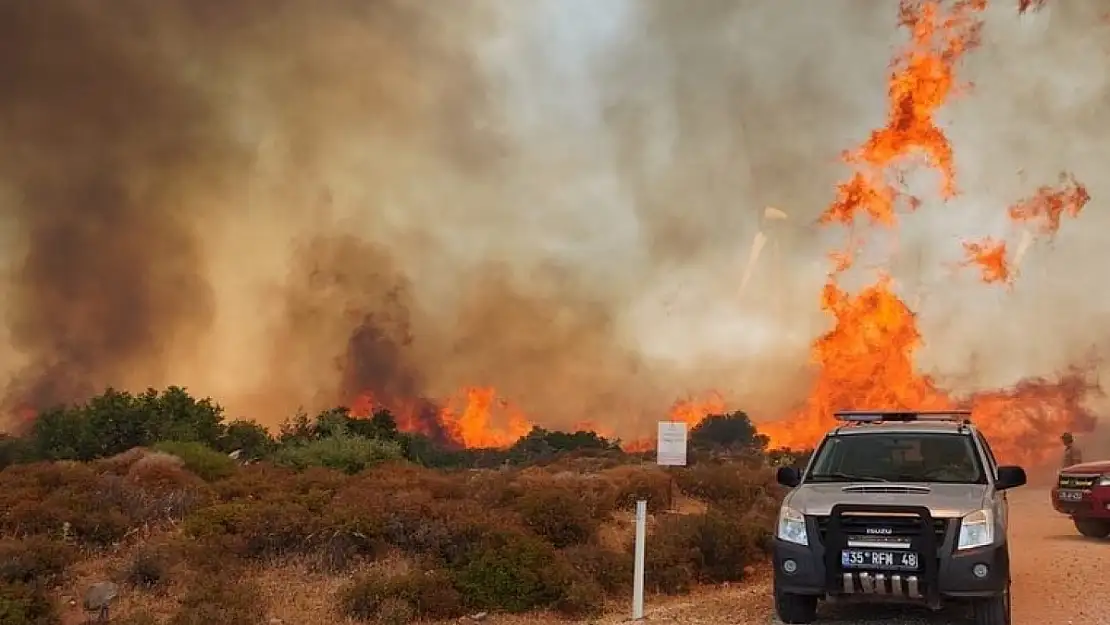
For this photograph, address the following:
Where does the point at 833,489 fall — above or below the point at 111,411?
below

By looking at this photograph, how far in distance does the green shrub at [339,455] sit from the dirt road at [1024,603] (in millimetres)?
Result: 15513

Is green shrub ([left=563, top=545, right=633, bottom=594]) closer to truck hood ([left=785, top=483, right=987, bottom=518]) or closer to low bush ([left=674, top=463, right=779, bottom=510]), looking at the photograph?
truck hood ([left=785, top=483, right=987, bottom=518])

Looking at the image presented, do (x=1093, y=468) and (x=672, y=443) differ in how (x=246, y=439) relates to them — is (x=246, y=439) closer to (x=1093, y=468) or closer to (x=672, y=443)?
(x=672, y=443)

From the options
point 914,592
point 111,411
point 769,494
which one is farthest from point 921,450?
point 111,411

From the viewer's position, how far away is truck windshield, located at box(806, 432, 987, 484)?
9359 mm

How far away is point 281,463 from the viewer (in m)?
25.7

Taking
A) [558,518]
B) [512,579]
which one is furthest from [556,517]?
[512,579]

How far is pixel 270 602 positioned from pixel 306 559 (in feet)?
5.44

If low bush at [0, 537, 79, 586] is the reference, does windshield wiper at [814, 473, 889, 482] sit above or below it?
above

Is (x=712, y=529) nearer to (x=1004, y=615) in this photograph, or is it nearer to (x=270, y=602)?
(x=1004, y=615)

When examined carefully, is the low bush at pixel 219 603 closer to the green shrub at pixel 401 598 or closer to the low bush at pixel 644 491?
the green shrub at pixel 401 598

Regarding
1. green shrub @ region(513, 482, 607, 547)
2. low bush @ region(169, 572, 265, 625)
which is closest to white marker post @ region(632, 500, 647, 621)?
green shrub @ region(513, 482, 607, 547)

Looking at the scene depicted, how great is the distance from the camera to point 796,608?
907 cm

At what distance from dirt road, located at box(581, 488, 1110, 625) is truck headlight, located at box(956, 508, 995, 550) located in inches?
63.9
